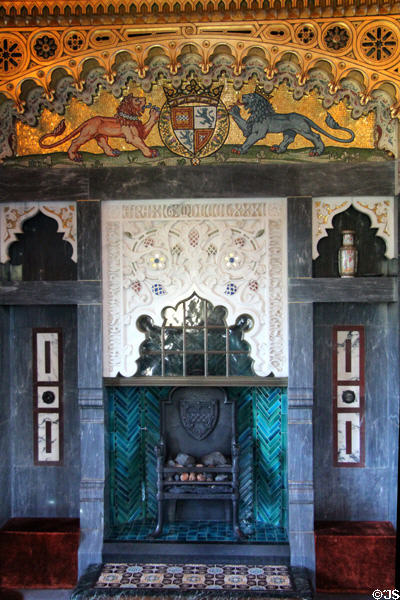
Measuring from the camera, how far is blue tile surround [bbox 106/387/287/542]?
464 centimetres

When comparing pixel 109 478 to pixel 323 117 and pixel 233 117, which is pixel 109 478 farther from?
pixel 323 117

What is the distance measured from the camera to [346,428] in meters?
4.59

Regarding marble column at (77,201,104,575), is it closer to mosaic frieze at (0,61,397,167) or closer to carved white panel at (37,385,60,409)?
carved white panel at (37,385,60,409)

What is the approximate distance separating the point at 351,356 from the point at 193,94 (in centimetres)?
259

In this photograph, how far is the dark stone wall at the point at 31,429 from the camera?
4.70 m

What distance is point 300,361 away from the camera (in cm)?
437

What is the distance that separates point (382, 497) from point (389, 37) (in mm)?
3742

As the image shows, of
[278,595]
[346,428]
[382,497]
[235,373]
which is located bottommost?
[278,595]

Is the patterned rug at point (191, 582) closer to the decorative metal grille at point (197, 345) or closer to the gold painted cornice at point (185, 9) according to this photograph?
the decorative metal grille at point (197, 345)

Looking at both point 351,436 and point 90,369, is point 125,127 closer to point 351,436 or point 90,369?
point 90,369

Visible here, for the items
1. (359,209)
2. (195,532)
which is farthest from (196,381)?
(359,209)

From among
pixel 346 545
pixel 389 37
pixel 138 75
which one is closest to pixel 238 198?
pixel 138 75

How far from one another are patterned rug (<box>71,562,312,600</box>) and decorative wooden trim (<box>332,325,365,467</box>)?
1.04 meters

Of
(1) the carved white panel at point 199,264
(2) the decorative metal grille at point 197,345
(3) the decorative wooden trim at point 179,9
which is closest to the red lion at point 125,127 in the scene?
(1) the carved white panel at point 199,264
